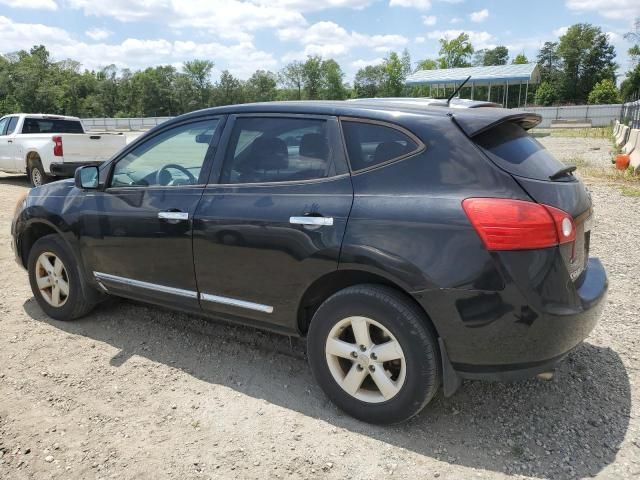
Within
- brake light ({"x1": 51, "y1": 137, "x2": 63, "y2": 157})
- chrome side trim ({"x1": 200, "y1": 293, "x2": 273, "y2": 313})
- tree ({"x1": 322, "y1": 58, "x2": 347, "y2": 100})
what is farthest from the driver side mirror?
tree ({"x1": 322, "y1": 58, "x2": 347, "y2": 100})

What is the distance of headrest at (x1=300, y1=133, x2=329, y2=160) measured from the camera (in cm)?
307

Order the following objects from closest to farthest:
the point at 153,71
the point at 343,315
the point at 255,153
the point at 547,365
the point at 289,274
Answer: the point at 547,365
the point at 343,315
the point at 289,274
the point at 255,153
the point at 153,71

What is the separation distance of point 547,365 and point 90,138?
37.7ft

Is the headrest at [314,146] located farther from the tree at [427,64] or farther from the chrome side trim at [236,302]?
the tree at [427,64]

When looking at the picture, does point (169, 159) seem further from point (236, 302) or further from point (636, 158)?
point (636, 158)

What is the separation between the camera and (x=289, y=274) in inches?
120

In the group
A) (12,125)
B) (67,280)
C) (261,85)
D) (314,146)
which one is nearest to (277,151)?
(314,146)

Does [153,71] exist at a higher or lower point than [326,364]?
higher

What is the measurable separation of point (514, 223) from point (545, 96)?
3148 inches

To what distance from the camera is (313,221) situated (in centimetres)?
292

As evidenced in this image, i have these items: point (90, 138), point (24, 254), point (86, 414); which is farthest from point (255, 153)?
point (90, 138)

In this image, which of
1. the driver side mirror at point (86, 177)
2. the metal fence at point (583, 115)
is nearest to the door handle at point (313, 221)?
the driver side mirror at point (86, 177)

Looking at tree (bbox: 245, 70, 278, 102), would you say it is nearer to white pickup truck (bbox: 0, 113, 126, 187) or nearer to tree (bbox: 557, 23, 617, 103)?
tree (bbox: 557, 23, 617, 103)

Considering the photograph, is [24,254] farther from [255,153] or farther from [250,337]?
[255,153]
